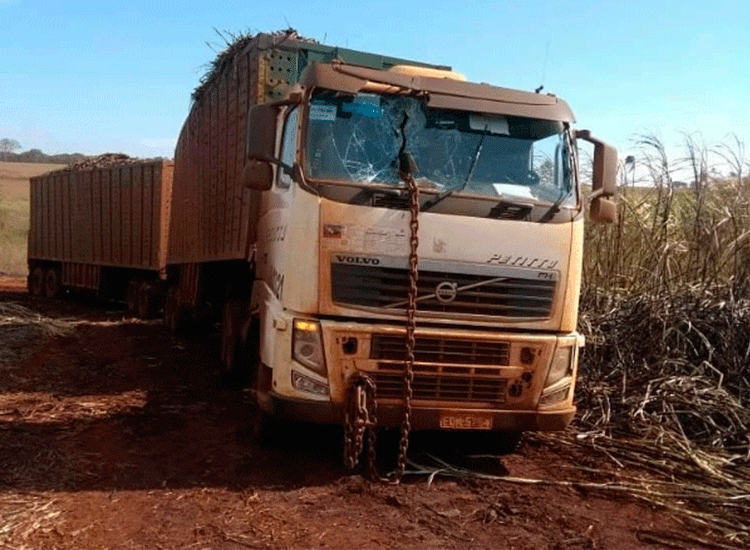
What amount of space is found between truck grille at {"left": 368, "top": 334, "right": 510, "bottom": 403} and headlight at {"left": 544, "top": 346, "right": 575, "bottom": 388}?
372mm

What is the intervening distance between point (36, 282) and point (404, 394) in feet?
64.4

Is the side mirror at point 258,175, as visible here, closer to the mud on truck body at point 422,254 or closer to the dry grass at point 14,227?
the mud on truck body at point 422,254

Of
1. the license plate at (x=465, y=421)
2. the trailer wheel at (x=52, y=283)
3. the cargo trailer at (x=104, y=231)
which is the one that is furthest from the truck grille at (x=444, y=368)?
the trailer wheel at (x=52, y=283)

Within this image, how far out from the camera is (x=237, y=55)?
882cm

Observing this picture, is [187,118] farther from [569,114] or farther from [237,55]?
[569,114]

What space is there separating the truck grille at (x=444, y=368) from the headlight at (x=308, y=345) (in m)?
0.36

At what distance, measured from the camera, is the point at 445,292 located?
222 inches

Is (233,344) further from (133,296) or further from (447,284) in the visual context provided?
(133,296)

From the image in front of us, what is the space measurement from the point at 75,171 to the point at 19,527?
53.9 feet

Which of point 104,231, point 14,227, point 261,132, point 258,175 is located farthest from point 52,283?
point 14,227

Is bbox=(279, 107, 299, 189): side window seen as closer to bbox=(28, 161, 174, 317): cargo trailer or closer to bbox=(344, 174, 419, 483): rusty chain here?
bbox=(344, 174, 419, 483): rusty chain

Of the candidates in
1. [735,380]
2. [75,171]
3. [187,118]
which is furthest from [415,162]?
[75,171]

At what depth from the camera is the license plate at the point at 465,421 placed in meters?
5.66

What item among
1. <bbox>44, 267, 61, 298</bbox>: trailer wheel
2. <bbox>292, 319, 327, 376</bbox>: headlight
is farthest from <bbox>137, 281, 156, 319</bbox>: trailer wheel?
<bbox>292, 319, 327, 376</bbox>: headlight
